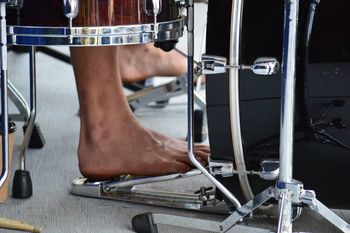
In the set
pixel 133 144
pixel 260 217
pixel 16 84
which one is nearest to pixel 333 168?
pixel 260 217

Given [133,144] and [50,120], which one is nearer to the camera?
[133,144]

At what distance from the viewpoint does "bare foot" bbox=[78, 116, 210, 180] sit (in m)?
1.59

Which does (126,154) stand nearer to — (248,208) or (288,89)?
(248,208)

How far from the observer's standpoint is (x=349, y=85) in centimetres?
124

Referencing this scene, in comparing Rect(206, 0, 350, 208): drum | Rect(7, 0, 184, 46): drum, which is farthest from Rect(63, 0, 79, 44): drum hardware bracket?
Rect(206, 0, 350, 208): drum

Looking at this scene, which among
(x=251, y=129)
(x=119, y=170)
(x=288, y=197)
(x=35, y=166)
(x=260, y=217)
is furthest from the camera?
(x=35, y=166)

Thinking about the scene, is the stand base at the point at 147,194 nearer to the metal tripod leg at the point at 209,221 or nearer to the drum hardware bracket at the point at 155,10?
the metal tripod leg at the point at 209,221

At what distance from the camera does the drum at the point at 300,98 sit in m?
1.24

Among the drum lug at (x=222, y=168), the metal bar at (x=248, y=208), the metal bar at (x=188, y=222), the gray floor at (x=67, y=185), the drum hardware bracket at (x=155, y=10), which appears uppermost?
the drum hardware bracket at (x=155, y=10)

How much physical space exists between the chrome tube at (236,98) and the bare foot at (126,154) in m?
0.24

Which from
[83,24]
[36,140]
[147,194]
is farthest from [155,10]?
[36,140]

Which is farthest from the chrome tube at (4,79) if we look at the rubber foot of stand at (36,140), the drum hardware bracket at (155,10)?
the rubber foot of stand at (36,140)

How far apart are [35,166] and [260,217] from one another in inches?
24.5

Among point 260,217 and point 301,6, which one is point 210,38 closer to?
point 301,6
